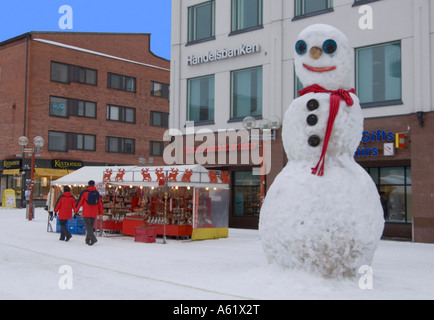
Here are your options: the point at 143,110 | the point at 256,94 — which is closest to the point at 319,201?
the point at 256,94

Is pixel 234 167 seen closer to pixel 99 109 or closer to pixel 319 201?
pixel 319 201

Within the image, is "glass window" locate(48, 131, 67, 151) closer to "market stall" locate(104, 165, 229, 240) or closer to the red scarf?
"market stall" locate(104, 165, 229, 240)

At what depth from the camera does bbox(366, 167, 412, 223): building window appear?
1869 centimetres

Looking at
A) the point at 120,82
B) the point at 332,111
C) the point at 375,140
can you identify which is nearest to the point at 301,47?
the point at 332,111

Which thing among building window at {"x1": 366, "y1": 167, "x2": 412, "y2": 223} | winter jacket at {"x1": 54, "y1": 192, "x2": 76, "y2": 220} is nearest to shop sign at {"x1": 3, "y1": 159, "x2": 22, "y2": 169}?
winter jacket at {"x1": 54, "y1": 192, "x2": 76, "y2": 220}

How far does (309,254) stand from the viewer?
340 inches

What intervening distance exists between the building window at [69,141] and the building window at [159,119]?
7.00 m

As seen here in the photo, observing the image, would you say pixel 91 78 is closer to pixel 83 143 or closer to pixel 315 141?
pixel 83 143

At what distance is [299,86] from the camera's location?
20281 mm

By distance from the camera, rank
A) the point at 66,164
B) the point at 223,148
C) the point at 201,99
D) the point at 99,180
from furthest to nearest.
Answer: the point at 66,164, the point at 201,99, the point at 223,148, the point at 99,180

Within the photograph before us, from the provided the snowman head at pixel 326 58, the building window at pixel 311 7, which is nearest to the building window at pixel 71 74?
the building window at pixel 311 7

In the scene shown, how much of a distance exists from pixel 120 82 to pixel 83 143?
6790 millimetres

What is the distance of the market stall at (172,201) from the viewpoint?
16938 mm

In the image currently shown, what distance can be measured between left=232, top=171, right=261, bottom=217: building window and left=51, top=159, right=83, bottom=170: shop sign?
22907 millimetres
